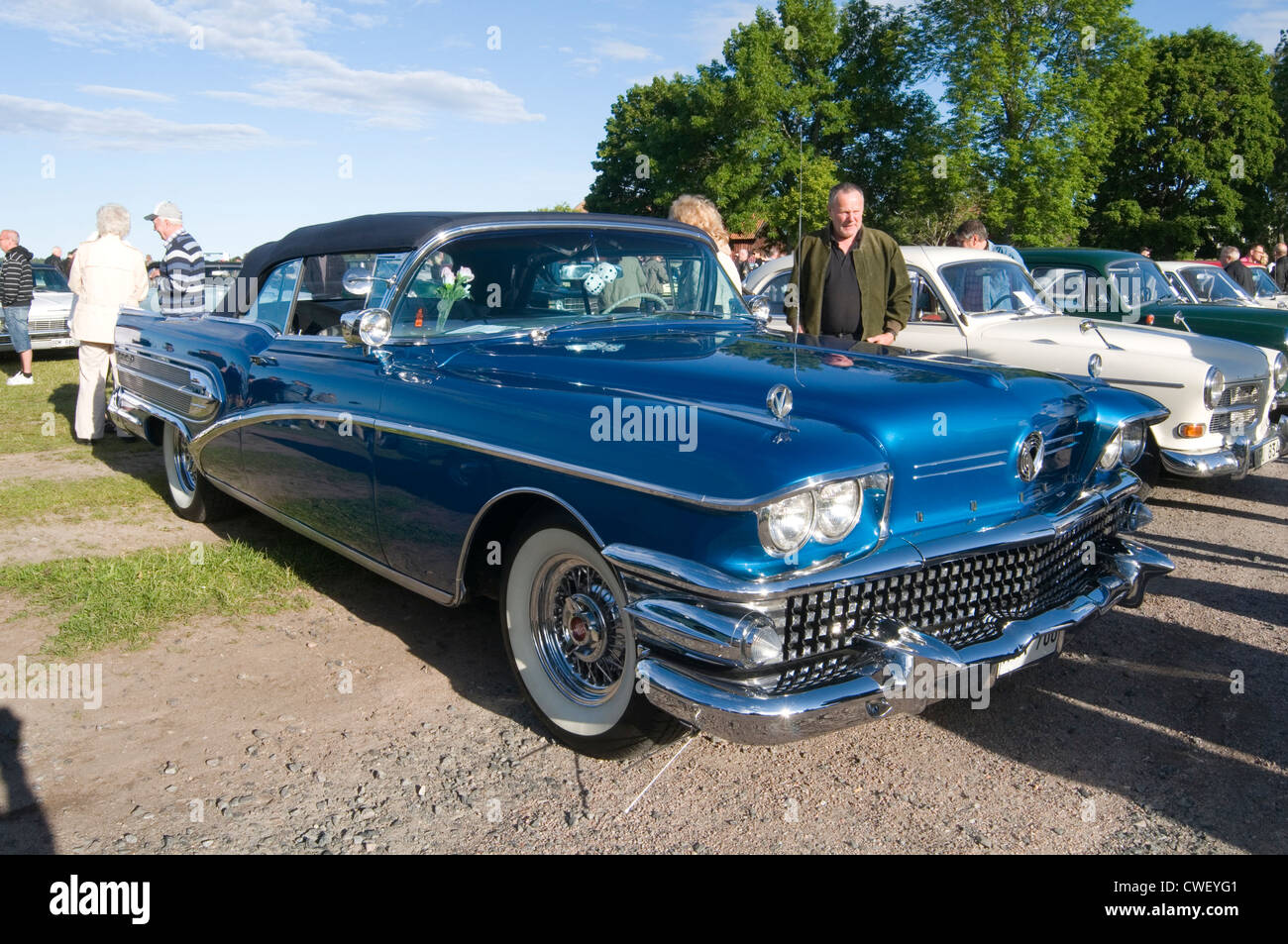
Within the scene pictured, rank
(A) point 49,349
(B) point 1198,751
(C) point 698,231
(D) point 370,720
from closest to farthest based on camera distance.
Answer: (B) point 1198,751, (D) point 370,720, (C) point 698,231, (A) point 49,349

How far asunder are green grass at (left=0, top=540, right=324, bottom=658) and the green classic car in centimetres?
639

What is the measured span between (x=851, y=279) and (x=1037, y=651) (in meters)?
2.64

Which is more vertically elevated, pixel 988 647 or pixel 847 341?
pixel 847 341

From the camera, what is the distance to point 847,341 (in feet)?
12.6

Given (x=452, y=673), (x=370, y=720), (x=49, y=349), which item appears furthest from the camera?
(x=49, y=349)

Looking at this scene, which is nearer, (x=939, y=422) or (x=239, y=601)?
(x=939, y=422)

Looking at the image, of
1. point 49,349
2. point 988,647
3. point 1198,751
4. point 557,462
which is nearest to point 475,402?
point 557,462

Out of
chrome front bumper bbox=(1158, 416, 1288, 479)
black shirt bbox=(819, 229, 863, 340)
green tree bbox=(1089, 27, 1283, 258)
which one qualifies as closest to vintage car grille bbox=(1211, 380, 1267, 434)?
chrome front bumper bbox=(1158, 416, 1288, 479)

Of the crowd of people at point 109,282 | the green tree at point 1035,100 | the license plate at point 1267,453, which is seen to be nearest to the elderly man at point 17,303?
the crowd of people at point 109,282

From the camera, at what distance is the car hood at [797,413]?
2455 mm

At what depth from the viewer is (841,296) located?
16.5ft

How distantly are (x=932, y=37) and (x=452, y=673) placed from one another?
3373cm

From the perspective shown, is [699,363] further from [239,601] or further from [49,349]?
[49,349]

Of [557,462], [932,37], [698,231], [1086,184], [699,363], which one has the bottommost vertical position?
[557,462]
